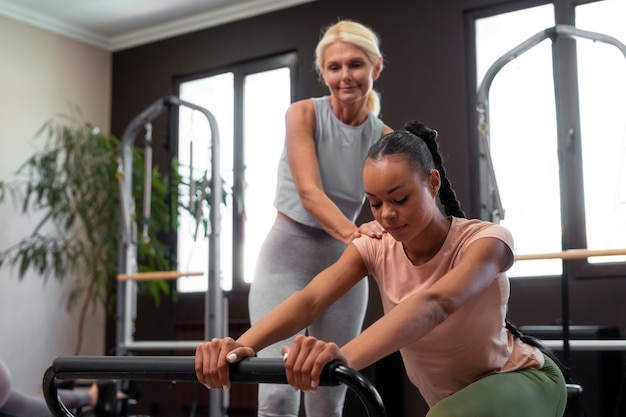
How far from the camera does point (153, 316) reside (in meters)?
5.73

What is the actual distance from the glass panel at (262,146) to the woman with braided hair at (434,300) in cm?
378

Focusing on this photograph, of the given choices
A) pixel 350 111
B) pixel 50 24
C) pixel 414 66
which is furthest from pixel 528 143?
pixel 50 24

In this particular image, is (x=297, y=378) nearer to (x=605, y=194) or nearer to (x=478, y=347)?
(x=478, y=347)

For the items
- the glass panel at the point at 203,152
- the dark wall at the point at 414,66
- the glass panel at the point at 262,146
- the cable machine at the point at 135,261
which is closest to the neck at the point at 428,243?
the cable machine at the point at 135,261

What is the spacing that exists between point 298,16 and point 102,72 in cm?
180

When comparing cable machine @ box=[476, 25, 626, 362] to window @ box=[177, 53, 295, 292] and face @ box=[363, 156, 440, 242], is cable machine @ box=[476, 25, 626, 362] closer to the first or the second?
face @ box=[363, 156, 440, 242]

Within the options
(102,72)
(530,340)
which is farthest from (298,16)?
(530,340)

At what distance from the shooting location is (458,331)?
1441 mm

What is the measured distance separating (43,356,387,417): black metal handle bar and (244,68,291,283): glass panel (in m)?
4.17

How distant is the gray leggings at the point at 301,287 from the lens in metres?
1.97

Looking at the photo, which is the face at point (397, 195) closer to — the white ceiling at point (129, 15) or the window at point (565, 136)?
the window at point (565, 136)

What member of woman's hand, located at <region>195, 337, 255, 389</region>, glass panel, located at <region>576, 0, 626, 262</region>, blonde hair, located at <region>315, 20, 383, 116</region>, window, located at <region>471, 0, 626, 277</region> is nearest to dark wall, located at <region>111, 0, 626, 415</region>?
window, located at <region>471, 0, 626, 277</region>

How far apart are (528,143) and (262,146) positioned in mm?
1836

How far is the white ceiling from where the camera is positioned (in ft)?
18.1
